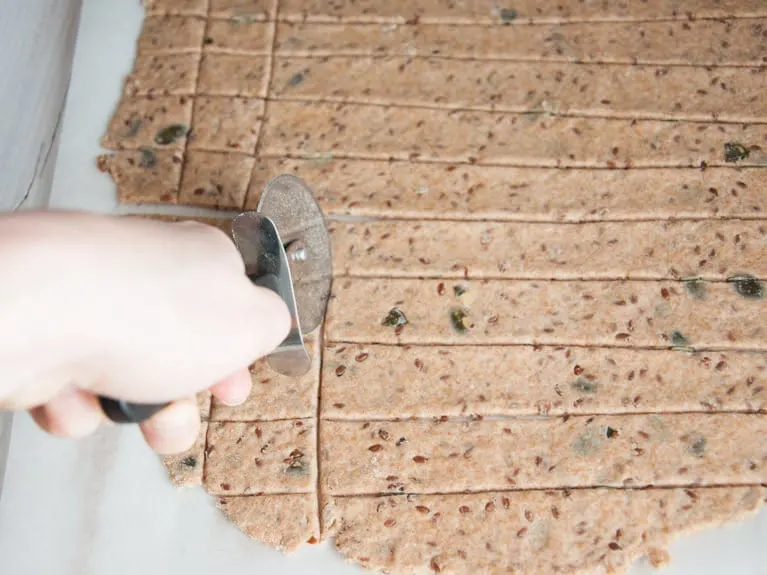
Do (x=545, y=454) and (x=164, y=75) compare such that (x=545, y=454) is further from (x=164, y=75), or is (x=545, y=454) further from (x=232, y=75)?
(x=164, y=75)

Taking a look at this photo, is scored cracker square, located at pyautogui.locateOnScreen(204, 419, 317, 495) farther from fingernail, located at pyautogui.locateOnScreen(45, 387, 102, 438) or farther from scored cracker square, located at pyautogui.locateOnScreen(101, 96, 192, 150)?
scored cracker square, located at pyautogui.locateOnScreen(101, 96, 192, 150)

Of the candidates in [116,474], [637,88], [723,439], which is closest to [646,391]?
[723,439]

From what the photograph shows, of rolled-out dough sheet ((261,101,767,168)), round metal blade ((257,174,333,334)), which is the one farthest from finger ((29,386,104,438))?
rolled-out dough sheet ((261,101,767,168))

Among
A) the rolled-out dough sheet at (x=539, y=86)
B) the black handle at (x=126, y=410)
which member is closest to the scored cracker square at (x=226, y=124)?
the rolled-out dough sheet at (x=539, y=86)

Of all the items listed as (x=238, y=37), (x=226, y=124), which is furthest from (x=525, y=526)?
(x=238, y=37)

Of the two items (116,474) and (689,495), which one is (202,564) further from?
(689,495)
